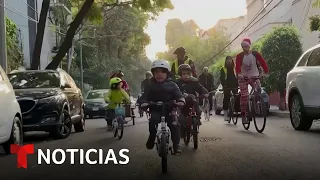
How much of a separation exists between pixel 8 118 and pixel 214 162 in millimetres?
3459

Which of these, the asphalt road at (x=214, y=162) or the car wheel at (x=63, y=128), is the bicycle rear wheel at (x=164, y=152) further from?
the car wheel at (x=63, y=128)

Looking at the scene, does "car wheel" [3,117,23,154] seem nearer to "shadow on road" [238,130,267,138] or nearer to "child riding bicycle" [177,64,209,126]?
"child riding bicycle" [177,64,209,126]

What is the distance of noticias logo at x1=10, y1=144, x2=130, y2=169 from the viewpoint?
8141 mm

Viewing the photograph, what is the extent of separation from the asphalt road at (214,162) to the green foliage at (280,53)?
39.4ft

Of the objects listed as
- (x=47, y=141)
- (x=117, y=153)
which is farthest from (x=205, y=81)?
(x=117, y=153)

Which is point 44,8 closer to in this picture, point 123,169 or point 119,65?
point 123,169

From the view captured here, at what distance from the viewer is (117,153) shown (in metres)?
9.23

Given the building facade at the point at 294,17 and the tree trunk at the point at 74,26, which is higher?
the building facade at the point at 294,17

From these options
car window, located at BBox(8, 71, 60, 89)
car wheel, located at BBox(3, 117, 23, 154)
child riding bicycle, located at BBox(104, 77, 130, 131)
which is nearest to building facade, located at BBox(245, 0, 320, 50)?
child riding bicycle, located at BBox(104, 77, 130, 131)

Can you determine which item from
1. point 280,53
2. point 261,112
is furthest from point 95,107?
point 261,112

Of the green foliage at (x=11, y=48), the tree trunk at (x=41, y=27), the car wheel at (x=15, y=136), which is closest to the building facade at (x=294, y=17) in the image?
the tree trunk at (x=41, y=27)

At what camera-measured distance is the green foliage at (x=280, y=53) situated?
2286 cm

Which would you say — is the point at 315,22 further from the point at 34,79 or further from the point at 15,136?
the point at 15,136

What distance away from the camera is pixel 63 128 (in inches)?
491
